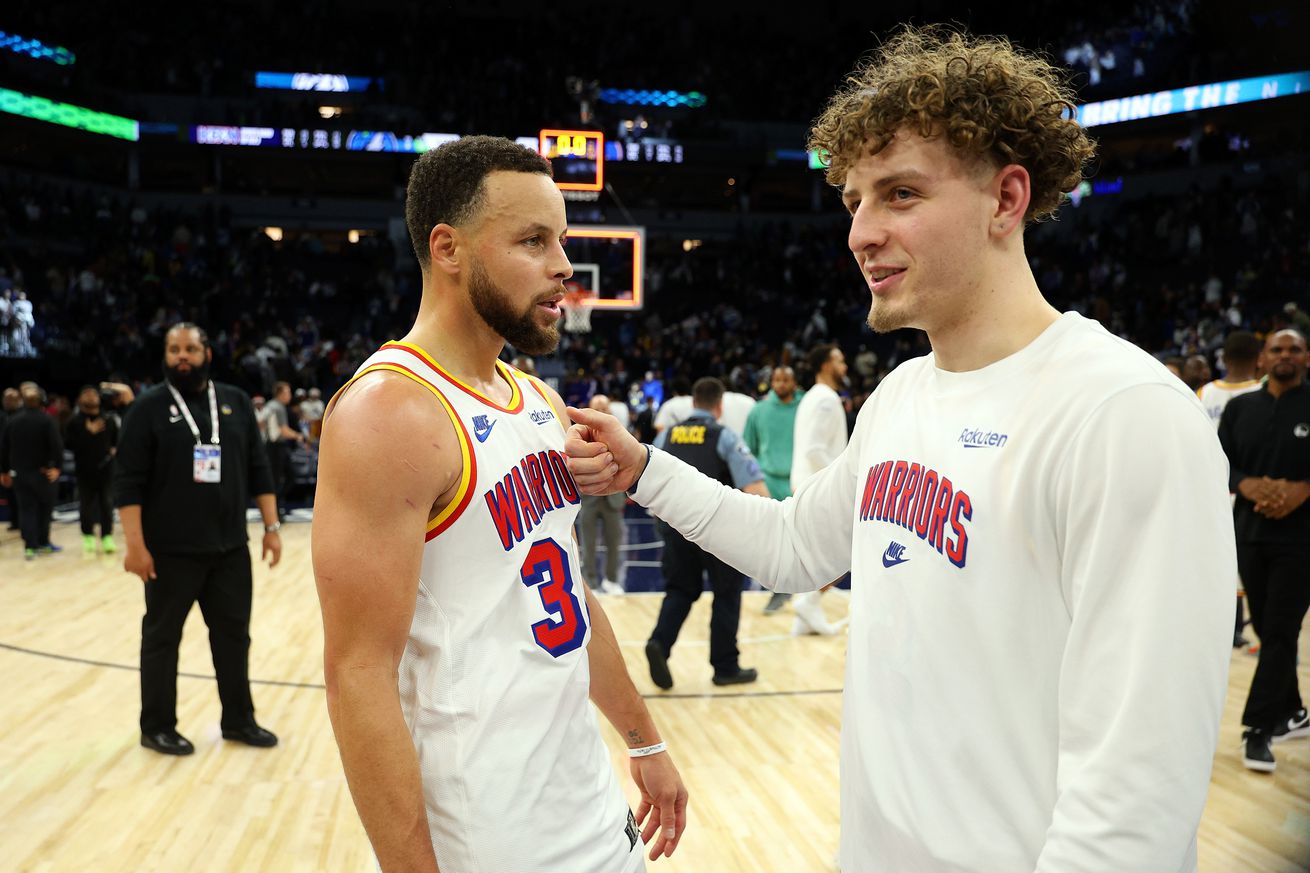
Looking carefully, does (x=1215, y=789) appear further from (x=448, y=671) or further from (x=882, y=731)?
(x=448, y=671)

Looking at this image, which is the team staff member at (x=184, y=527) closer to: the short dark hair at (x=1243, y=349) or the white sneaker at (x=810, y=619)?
the white sneaker at (x=810, y=619)

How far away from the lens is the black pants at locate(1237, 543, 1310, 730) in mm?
4723

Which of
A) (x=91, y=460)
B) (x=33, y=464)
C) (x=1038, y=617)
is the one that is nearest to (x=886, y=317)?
(x=1038, y=617)

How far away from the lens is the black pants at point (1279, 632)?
15.5 ft

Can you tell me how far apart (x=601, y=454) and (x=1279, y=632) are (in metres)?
4.18

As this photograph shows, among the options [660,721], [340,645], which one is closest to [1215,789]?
[660,721]

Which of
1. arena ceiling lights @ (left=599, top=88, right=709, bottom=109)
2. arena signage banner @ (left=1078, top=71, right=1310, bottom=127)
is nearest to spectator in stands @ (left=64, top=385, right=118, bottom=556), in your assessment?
arena signage banner @ (left=1078, top=71, right=1310, bottom=127)

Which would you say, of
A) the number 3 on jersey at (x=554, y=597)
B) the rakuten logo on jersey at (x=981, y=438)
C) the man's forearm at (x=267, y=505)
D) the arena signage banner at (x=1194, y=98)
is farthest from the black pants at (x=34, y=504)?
the arena signage banner at (x=1194, y=98)

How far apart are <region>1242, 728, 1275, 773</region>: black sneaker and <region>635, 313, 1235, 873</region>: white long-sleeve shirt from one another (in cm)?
393

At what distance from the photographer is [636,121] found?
26328mm

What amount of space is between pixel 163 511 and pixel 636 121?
23137 millimetres

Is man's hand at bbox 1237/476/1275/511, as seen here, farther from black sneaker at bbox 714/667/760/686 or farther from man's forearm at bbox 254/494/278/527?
man's forearm at bbox 254/494/278/527

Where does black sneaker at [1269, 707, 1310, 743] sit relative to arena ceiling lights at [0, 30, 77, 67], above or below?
below

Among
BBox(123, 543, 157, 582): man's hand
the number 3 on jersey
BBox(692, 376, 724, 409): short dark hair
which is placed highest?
BBox(692, 376, 724, 409): short dark hair
